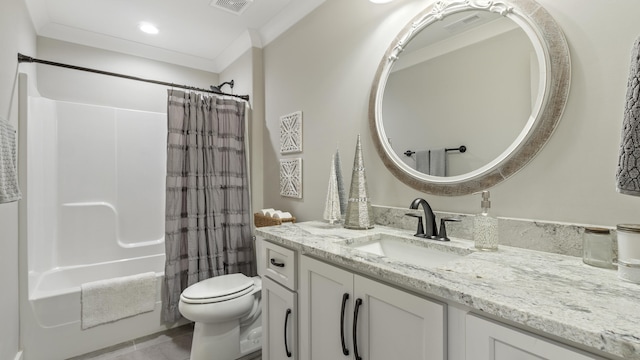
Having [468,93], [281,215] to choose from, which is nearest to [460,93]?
[468,93]

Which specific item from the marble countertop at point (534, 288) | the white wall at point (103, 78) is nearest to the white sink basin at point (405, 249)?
the marble countertop at point (534, 288)

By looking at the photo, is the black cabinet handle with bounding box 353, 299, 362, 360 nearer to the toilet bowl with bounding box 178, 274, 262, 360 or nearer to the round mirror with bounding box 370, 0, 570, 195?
the round mirror with bounding box 370, 0, 570, 195

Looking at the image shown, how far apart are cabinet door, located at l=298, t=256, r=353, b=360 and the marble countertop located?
7cm

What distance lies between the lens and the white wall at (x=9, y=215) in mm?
1466

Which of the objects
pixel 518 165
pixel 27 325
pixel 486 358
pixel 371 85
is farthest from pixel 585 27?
pixel 27 325

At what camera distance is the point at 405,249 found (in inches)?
50.0

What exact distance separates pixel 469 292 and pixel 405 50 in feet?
3.90

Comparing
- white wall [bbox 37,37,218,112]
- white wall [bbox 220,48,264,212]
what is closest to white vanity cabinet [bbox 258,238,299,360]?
white wall [bbox 220,48,264,212]

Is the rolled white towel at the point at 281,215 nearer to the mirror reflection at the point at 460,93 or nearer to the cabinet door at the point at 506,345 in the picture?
the mirror reflection at the point at 460,93

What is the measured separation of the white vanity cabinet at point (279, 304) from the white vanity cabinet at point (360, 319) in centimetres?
6

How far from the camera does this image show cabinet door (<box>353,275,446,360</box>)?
2.43ft

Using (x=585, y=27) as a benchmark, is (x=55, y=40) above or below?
above

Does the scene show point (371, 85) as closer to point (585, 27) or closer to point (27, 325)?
point (585, 27)

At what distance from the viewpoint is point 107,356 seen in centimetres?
194
